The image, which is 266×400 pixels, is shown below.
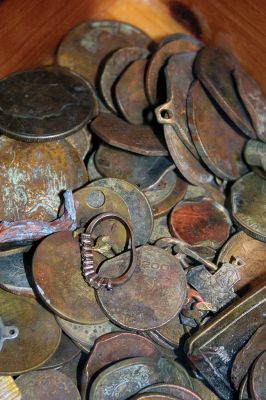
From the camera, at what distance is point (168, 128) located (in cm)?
185

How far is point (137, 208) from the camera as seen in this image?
1840mm

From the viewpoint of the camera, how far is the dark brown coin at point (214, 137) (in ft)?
6.18

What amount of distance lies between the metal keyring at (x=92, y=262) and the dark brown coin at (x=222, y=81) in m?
0.48

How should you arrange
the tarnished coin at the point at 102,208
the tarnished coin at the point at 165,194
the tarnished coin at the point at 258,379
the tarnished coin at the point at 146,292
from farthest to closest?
the tarnished coin at the point at 165,194 < the tarnished coin at the point at 102,208 < the tarnished coin at the point at 146,292 < the tarnished coin at the point at 258,379

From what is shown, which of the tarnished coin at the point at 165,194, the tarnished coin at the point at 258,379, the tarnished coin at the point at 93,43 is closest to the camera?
the tarnished coin at the point at 258,379

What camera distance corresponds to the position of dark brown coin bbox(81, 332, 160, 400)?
1.65 metres

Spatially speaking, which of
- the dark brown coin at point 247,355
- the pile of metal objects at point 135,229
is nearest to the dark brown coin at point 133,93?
the pile of metal objects at point 135,229

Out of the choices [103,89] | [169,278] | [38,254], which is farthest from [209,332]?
[103,89]

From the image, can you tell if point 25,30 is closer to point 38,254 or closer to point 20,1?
point 20,1

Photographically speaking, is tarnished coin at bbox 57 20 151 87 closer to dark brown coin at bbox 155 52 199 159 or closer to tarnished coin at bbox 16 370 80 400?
dark brown coin at bbox 155 52 199 159

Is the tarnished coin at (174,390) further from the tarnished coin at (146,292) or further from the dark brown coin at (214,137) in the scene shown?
the dark brown coin at (214,137)

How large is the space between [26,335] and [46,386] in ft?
0.49

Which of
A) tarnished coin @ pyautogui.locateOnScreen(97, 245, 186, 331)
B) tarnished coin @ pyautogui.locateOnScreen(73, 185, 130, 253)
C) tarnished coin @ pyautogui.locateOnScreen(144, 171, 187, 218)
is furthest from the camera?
tarnished coin @ pyautogui.locateOnScreen(144, 171, 187, 218)

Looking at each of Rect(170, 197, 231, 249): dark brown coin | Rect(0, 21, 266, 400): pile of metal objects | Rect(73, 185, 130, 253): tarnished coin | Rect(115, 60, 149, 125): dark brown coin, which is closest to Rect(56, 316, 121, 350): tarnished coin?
Rect(0, 21, 266, 400): pile of metal objects
